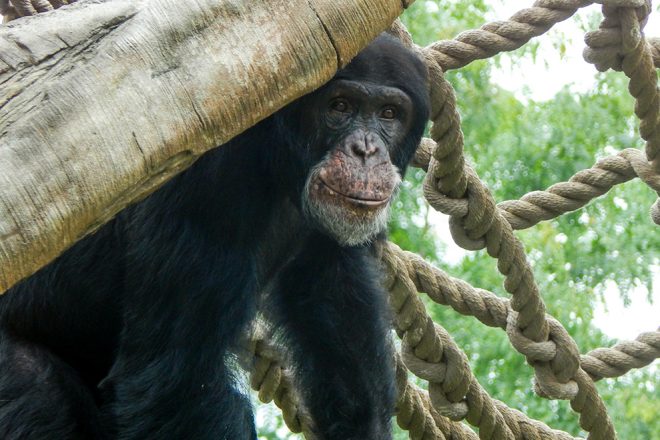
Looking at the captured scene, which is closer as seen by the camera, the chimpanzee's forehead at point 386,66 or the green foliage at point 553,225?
the chimpanzee's forehead at point 386,66

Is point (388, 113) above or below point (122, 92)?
below

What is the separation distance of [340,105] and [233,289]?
865 millimetres

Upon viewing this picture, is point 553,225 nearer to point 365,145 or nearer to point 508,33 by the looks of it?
point 508,33

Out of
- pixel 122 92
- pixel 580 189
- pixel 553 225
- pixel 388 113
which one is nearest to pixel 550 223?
pixel 553 225

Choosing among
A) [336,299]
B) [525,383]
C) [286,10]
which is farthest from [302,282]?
[525,383]

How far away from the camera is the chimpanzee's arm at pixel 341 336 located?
441cm

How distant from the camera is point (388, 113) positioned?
13.9ft

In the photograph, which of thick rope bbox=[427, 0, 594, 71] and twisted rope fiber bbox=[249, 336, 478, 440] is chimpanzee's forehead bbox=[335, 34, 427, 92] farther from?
twisted rope fiber bbox=[249, 336, 478, 440]

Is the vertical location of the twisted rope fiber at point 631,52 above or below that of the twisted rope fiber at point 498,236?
above

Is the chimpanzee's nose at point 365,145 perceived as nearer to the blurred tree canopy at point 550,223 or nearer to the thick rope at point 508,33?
the thick rope at point 508,33

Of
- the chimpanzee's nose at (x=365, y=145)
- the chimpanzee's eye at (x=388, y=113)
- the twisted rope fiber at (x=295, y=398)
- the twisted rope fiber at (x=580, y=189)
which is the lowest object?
the twisted rope fiber at (x=295, y=398)

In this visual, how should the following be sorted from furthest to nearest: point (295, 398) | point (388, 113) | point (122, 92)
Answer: point (295, 398) → point (388, 113) → point (122, 92)

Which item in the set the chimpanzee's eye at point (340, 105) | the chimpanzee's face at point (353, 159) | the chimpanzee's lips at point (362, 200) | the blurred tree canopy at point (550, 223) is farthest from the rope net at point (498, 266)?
the blurred tree canopy at point (550, 223)

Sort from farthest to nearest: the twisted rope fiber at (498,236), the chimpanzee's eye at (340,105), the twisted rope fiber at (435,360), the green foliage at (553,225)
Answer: the green foliage at (553,225)
the twisted rope fiber at (435,360)
the twisted rope fiber at (498,236)
the chimpanzee's eye at (340,105)
